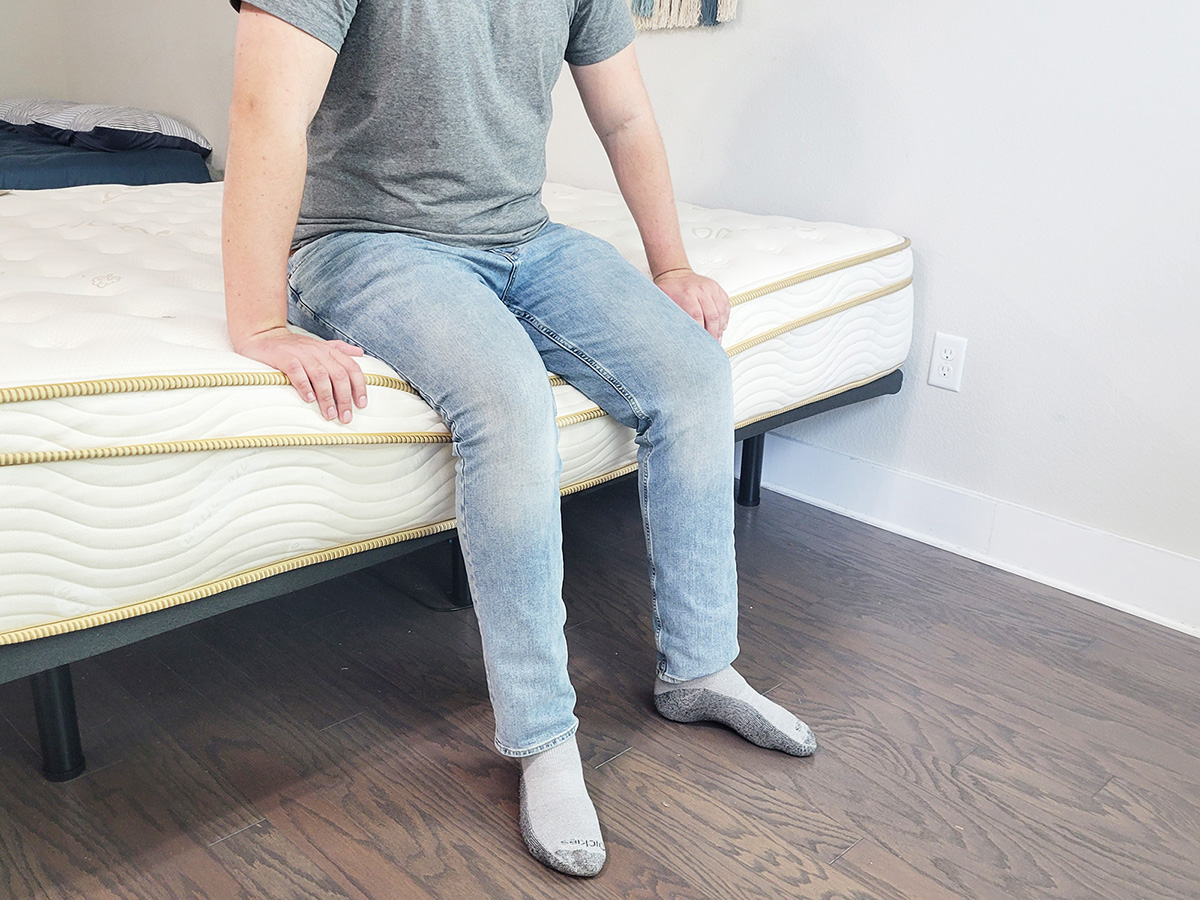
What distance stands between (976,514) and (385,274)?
1.09m

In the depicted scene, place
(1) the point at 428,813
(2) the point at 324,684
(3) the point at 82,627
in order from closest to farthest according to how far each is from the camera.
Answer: (3) the point at 82,627
(1) the point at 428,813
(2) the point at 324,684

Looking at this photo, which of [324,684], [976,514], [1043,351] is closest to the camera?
[324,684]

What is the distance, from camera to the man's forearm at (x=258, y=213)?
97 centimetres

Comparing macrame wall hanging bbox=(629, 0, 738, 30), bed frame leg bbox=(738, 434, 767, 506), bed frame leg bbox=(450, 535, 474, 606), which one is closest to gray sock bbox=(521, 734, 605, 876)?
bed frame leg bbox=(450, 535, 474, 606)

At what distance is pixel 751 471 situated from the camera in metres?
1.90

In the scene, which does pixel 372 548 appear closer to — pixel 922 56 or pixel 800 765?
pixel 800 765

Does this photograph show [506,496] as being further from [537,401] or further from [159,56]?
[159,56]

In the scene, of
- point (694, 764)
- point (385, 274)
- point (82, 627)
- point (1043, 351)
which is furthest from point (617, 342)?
point (1043, 351)

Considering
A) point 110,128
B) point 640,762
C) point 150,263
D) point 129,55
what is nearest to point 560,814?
point 640,762

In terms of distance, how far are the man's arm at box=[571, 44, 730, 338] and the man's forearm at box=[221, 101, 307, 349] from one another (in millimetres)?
469

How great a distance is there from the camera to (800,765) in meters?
1.17

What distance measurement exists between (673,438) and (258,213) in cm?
47

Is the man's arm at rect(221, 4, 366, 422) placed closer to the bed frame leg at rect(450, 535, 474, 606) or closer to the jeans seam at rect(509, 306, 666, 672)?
the jeans seam at rect(509, 306, 666, 672)

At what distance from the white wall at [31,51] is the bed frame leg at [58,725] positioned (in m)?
3.72
